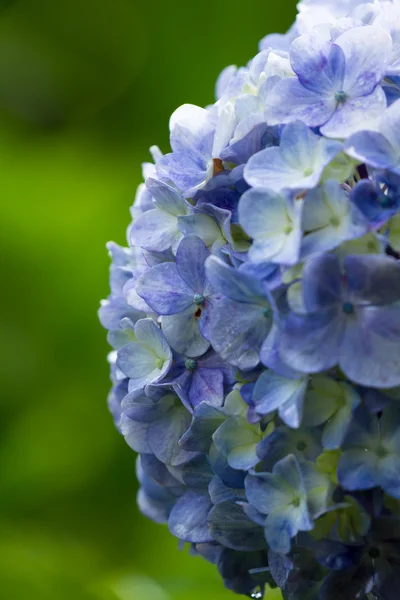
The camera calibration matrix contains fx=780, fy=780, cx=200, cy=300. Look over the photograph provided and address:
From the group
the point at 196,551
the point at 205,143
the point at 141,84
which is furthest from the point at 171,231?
the point at 141,84

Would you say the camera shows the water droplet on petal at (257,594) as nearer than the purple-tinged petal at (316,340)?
No

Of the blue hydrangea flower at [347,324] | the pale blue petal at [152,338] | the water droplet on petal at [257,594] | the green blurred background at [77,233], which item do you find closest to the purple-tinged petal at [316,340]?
the blue hydrangea flower at [347,324]

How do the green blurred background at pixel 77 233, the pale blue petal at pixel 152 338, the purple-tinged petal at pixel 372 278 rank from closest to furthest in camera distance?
the purple-tinged petal at pixel 372 278
the pale blue petal at pixel 152 338
the green blurred background at pixel 77 233

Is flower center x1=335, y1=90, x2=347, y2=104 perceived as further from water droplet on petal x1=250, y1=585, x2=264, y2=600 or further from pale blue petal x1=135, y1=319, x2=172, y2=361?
water droplet on petal x1=250, y1=585, x2=264, y2=600

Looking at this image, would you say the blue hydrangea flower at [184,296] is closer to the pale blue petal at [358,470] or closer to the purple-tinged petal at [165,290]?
the purple-tinged petal at [165,290]

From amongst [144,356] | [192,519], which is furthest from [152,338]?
[192,519]

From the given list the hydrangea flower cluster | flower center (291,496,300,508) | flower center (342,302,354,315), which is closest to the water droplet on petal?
the hydrangea flower cluster

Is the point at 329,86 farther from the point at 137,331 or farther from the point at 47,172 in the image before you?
the point at 47,172

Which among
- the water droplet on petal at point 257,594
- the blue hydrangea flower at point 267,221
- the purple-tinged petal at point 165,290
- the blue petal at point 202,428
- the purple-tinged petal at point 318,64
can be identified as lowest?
the water droplet on petal at point 257,594
